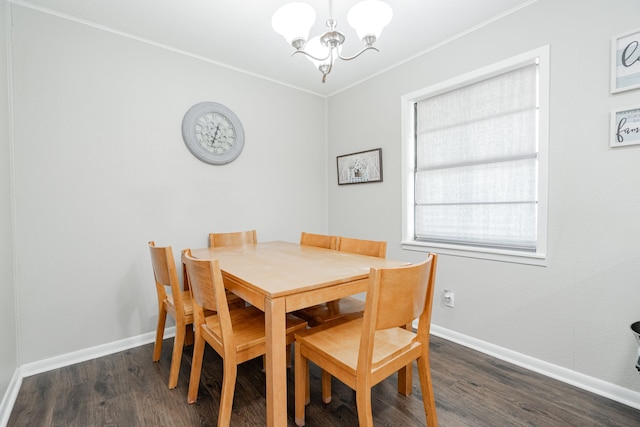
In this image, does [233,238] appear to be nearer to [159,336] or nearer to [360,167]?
[159,336]

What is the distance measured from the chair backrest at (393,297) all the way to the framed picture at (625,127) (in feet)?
4.60

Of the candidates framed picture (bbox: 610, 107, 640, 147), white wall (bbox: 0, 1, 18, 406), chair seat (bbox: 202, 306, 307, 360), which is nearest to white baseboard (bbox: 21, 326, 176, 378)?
white wall (bbox: 0, 1, 18, 406)

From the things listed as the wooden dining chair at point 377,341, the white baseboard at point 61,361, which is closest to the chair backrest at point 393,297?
the wooden dining chair at point 377,341

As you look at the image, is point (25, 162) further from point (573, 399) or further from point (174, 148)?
point (573, 399)

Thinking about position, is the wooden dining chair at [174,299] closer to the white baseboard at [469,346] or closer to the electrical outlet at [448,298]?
the white baseboard at [469,346]

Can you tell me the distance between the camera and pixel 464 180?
238 centimetres

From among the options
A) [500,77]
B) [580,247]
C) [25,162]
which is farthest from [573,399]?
[25,162]

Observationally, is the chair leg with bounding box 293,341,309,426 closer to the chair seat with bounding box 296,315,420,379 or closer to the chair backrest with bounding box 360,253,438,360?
the chair seat with bounding box 296,315,420,379

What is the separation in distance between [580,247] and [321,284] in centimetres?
163

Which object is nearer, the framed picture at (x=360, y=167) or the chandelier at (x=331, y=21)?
the chandelier at (x=331, y=21)

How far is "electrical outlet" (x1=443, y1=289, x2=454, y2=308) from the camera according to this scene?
237cm

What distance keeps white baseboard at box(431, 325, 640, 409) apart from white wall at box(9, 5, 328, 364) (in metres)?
2.18

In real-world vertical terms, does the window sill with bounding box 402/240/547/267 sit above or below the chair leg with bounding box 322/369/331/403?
above

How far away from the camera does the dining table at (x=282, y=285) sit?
1161 mm
